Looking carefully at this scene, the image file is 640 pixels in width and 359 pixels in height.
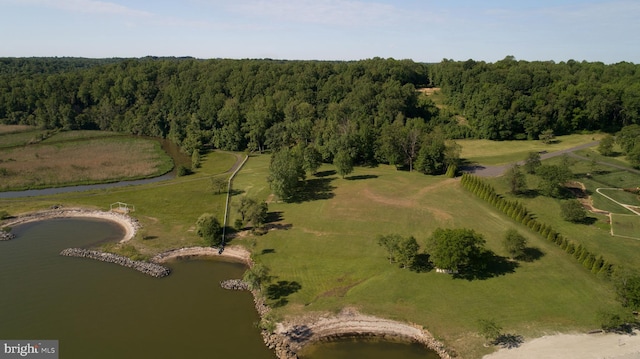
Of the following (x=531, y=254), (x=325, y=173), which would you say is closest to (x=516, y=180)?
(x=531, y=254)

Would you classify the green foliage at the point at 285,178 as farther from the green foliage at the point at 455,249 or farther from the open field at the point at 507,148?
the open field at the point at 507,148

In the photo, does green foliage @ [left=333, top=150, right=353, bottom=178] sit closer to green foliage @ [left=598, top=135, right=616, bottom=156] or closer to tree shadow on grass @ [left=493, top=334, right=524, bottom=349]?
tree shadow on grass @ [left=493, top=334, right=524, bottom=349]

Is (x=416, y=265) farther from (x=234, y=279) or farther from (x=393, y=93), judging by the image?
(x=393, y=93)

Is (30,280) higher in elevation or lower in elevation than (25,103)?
lower

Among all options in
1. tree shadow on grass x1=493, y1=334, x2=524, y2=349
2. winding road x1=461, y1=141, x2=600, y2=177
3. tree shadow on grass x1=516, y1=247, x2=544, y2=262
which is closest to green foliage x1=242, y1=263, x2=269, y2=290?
tree shadow on grass x1=493, y1=334, x2=524, y2=349

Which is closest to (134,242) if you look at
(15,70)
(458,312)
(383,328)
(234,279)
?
(234,279)

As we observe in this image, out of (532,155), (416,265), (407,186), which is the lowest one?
(416,265)

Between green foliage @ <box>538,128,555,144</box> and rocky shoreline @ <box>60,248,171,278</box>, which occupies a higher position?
green foliage @ <box>538,128,555,144</box>
